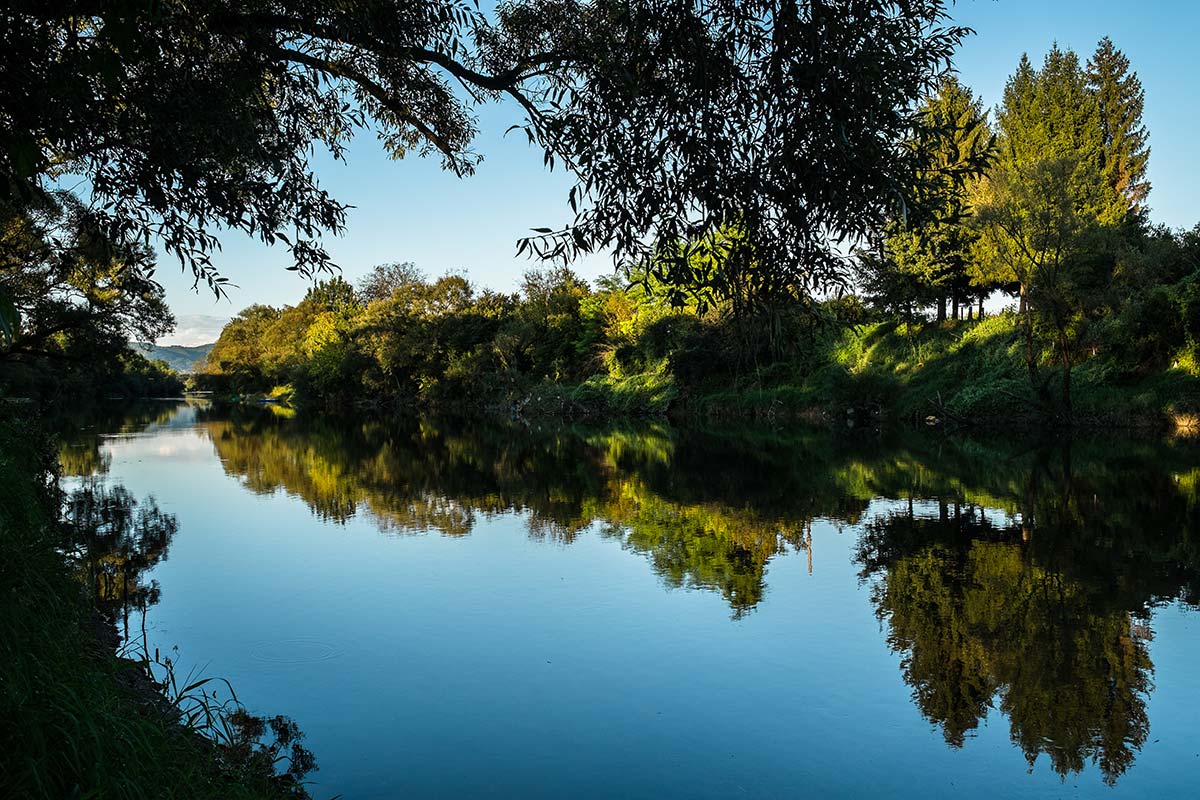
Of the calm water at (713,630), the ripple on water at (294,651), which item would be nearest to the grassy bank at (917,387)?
the calm water at (713,630)

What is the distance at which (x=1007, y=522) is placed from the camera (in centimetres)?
1486

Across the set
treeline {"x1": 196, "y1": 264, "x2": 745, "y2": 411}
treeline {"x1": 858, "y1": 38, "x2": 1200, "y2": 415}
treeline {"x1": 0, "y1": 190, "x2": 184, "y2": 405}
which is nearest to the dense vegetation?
treeline {"x1": 0, "y1": 190, "x2": 184, "y2": 405}

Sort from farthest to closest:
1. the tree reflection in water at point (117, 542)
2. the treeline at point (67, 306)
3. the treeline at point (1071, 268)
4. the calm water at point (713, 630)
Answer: the treeline at point (1071, 268)
the treeline at point (67, 306)
the tree reflection in water at point (117, 542)
the calm water at point (713, 630)

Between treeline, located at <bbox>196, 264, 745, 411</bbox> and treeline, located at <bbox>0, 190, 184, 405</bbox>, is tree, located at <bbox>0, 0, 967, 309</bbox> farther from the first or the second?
treeline, located at <bbox>196, 264, 745, 411</bbox>

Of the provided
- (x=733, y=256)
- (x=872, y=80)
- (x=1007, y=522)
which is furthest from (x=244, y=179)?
(x=1007, y=522)

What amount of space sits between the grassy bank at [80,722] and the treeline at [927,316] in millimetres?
3692

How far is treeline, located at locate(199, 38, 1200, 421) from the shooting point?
6.26 meters

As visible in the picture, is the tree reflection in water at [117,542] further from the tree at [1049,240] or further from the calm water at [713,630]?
the tree at [1049,240]

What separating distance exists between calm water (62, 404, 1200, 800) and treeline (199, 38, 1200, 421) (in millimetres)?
3245

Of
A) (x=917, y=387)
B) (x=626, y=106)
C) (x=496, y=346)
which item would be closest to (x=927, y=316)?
(x=917, y=387)

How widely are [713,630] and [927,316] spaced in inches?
1548

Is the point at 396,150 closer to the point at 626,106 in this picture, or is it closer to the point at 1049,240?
the point at 626,106

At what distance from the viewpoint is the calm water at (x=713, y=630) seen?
6.24m

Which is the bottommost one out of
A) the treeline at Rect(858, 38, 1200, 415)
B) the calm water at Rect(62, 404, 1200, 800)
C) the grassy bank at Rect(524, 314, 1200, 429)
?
the calm water at Rect(62, 404, 1200, 800)
